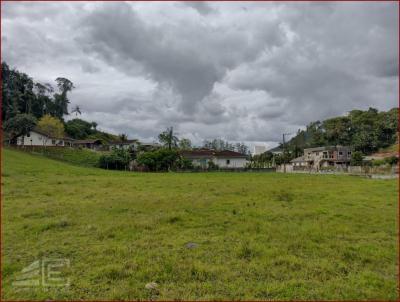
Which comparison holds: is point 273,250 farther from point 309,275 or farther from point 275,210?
point 275,210

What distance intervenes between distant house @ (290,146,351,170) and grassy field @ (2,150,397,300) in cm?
6032

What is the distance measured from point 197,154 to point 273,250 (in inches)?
2088

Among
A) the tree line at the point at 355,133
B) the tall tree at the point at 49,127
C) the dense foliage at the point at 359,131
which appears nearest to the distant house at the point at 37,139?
the tall tree at the point at 49,127

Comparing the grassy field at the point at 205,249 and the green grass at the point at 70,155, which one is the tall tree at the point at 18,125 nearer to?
the green grass at the point at 70,155

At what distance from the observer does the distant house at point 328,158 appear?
227 feet

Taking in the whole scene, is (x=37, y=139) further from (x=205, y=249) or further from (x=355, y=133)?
(x=355, y=133)

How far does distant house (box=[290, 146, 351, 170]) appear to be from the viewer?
69.1 metres

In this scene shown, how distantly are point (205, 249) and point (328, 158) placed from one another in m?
71.9

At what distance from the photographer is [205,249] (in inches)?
255

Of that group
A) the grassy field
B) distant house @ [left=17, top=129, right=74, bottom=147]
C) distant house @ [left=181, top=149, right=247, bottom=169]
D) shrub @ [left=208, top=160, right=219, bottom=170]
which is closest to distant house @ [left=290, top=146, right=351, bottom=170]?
distant house @ [left=181, top=149, right=247, bottom=169]

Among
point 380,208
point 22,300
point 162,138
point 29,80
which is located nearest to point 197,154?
point 162,138

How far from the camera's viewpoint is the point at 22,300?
13.6 ft

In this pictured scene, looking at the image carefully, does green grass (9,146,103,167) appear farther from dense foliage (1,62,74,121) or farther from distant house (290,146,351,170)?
distant house (290,146,351,170)

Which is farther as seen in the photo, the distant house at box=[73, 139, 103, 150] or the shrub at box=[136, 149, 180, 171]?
the distant house at box=[73, 139, 103, 150]
